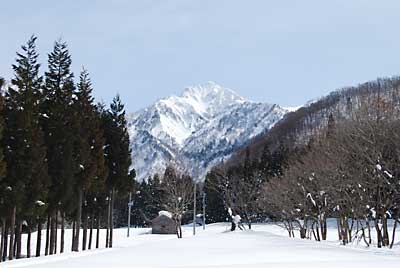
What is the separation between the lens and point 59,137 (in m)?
27.3

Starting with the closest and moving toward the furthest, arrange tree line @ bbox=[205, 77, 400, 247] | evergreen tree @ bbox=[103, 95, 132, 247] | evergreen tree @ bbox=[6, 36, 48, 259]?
evergreen tree @ bbox=[6, 36, 48, 259] → tree line @ bbox=[205, 77, 400, 247] → evergreen tree @ bbox=[103, 95, 132, 247]

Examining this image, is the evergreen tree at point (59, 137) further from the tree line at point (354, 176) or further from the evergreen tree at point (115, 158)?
the tree line at point (354, 176)

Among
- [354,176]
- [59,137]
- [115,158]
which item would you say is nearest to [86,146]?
[59,137]

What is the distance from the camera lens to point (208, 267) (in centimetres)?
1344

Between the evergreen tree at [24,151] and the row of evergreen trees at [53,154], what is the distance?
0.13 ft

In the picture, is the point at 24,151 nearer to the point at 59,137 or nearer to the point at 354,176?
the point at 59,137

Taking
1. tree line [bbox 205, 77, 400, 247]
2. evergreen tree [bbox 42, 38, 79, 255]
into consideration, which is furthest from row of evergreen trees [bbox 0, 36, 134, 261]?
tree line [bbox 205, 77, 400, 247]

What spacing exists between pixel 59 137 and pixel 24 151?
4.14 meters

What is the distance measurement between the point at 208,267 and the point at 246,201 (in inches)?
2095

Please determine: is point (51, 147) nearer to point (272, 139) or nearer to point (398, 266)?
point (398, 266)

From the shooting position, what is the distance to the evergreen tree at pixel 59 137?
88.0 ft

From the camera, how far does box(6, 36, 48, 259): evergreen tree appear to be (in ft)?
75.5

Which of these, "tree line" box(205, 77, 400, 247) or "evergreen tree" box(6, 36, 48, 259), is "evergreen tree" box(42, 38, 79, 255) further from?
"tree line" box(205, 77, 400, 247)

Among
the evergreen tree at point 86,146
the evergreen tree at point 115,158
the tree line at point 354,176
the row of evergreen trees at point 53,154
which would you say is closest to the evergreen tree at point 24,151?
the row of evergreen trees at point 53,154
